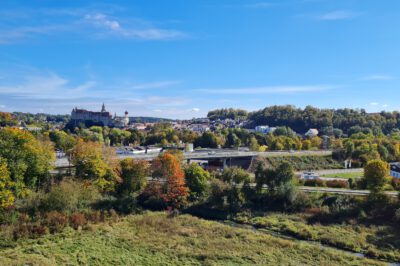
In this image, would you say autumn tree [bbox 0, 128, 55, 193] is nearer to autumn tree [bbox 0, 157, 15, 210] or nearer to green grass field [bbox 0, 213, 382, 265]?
autumn tree [bbox 0, 157, 15, 210]

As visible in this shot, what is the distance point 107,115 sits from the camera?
160 m

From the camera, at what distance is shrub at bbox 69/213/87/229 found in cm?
3196

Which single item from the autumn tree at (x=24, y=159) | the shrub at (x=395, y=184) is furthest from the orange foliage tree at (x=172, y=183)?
the shrub at (x=395, y=184)

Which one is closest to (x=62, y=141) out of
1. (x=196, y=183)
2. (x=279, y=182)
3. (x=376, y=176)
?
(x=196, y=183)

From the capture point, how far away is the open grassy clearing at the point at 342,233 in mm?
29455

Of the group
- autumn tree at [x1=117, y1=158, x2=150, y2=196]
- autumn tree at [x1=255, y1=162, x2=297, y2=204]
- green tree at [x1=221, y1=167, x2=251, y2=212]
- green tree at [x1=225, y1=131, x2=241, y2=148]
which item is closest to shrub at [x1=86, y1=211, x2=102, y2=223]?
autumn tree at [x1=117, y1=158, x2=150, y2=196]

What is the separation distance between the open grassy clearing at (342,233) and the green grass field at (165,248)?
240 cm

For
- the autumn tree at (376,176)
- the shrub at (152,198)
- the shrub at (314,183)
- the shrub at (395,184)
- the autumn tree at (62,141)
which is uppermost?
the autumn tree at (62,141)

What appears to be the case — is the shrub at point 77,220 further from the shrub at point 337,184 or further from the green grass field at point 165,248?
the shrub at point 337,184

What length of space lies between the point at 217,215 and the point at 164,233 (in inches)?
363

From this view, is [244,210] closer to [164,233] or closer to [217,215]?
[217,215]

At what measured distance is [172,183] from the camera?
4106cm

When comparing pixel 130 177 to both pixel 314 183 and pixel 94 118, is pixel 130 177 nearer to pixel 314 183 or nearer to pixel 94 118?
pixel 314 183

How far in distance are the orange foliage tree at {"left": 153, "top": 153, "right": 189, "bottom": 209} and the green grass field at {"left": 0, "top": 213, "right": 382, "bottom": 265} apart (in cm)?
670
